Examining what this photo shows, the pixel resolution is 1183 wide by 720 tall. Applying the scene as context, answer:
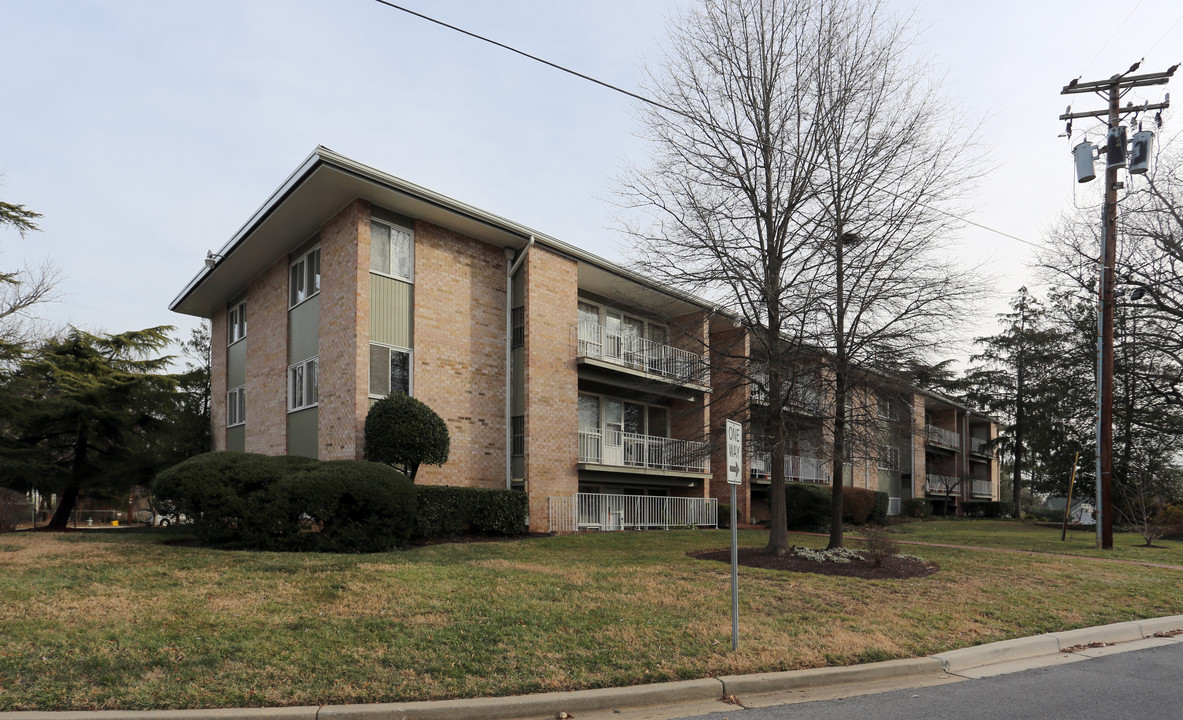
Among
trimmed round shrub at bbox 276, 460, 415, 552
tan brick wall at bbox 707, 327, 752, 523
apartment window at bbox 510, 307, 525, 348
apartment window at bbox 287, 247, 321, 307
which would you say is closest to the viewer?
trimmed round shrub at bbox 276, 460, 415, 552

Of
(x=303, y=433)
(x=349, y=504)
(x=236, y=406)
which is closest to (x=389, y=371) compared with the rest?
(x=303, y=433)

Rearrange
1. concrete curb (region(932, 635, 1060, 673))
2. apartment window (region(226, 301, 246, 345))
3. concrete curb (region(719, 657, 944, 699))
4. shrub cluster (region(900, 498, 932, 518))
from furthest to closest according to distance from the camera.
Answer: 1. shrub cluster (region(900, 498, 932, 518))
2. apartment window (region(226, 301, 246, 345))
3. concrete curb (region(932, 635, 1060, 673))
4. concrete curb (region(719, 657, 944, 699))

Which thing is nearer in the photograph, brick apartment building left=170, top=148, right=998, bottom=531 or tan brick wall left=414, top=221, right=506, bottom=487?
brick apartment building left=170, top=148, right=998, bottom=531

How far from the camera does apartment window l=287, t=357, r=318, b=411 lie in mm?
18703

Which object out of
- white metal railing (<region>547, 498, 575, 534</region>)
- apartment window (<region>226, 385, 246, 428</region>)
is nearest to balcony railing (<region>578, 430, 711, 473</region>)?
white metal railing (<region>547, 498, 575, 534</region>)

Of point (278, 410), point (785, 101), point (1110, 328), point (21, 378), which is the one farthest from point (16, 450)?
point (1110, 328)

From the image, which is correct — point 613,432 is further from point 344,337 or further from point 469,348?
point 344,337

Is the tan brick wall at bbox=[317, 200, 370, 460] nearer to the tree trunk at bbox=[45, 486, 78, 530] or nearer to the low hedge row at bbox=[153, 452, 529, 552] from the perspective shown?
the low hedge row at bbox=[153, 452, 529, 552]

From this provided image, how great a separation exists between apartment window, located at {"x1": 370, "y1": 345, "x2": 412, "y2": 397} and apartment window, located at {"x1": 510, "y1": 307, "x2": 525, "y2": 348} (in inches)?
118

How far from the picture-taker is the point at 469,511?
16.3 m

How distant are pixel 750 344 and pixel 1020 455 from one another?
119ft

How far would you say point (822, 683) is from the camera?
6.48 m

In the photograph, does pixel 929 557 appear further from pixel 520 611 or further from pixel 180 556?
pixel 180 556

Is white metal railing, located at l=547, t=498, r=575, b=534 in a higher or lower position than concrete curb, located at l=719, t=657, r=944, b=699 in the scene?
lower
